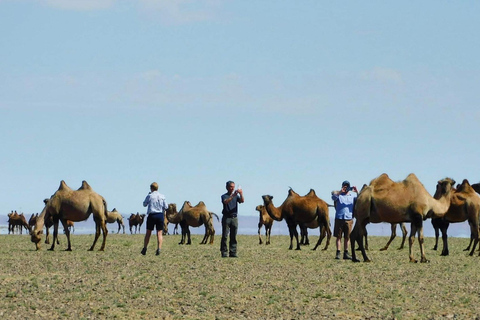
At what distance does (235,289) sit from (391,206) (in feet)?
25.4

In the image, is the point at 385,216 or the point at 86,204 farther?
the point at 86,204

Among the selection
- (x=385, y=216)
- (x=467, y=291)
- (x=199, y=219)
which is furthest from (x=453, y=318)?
(x=199, y=219)

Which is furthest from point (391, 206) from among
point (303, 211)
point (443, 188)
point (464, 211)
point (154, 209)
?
point (303, 211)

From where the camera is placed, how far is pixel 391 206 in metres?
21.1

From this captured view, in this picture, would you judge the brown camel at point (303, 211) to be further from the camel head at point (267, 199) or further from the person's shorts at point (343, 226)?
the person's shorts at point (343, 226)

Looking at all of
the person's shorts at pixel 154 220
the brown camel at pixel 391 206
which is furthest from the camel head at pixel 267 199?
the brown camel at pixel 391 206

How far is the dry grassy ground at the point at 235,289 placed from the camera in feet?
40.7

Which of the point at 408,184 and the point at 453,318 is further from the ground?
the point at 408,184

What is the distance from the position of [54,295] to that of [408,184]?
1126 centimetres

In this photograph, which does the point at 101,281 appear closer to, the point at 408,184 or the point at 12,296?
the point at 12,296

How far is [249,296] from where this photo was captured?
1377 cm

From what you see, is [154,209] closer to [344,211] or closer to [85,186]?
[85,186]

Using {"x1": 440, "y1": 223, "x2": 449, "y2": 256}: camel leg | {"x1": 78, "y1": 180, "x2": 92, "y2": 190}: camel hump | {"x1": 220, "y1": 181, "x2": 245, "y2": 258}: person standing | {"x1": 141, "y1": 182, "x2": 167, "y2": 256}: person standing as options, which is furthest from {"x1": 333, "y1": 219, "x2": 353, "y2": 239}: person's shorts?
{"x1": 78, "y1": 180, "x2": 92, "y2": 190}: camel hump

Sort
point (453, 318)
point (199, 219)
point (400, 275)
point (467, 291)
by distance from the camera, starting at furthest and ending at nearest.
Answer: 1. point (199, 219)
2. point (400, 275)
3. point (467, 291)
4. point (453, 318)
